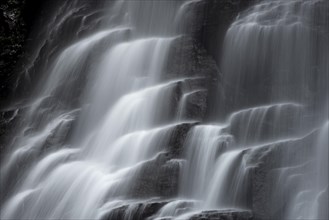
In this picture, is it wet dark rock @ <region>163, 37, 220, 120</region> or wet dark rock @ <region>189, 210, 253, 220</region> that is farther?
wet dark rock @ <region>163, 37, 220, 120</region>

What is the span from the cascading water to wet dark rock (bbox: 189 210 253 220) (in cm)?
3

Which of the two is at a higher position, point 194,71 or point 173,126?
point 194,71

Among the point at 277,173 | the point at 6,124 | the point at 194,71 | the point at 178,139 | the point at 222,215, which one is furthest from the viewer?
the point at 6,124

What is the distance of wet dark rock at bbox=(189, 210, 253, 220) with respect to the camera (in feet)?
46.0

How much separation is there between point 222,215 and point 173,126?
446 cm

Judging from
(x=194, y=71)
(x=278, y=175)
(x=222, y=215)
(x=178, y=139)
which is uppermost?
(x=194, y=71)

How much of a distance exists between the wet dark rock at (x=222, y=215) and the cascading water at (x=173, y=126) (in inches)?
1.2

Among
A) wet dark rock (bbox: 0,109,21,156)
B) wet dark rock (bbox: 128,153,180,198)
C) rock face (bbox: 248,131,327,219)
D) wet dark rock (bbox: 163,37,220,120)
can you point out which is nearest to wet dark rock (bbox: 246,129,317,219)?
rock face (bbox: 248,131,327,219)

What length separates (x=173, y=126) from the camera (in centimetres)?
1798

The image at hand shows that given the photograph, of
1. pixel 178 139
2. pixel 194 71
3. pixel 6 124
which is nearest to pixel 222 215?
pixel 178 139

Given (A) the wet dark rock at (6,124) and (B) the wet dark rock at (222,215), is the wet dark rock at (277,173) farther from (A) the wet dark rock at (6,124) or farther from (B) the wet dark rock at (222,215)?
(A) the wet dark rock at (6,124)

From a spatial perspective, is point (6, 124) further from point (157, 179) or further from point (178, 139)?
point (157, 179)

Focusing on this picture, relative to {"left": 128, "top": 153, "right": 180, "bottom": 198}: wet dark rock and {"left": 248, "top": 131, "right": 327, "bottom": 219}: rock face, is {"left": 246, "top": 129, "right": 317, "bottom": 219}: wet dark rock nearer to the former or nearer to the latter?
{"left": 248, "top": 131, "right": 327, "bottom": 219}: rock face

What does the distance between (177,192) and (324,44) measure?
635 centimetres
